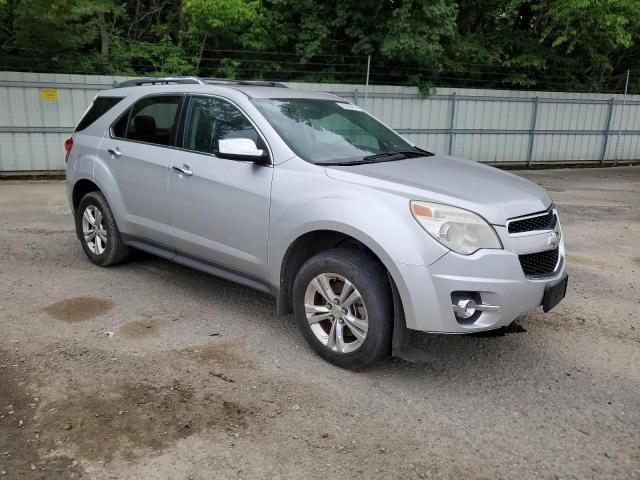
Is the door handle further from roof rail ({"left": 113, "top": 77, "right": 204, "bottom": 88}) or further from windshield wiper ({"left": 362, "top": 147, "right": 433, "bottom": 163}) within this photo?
windshield wiper ({"left": 362, "top": 147, "right": 433, "bottom": 163})

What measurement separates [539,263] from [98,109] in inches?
175

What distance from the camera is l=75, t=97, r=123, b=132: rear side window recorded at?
19.0 feet

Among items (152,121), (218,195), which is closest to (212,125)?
(218,195)

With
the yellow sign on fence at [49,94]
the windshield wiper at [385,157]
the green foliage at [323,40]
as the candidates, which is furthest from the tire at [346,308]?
the green foliage at [323,40]

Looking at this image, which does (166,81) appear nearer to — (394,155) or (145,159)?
(145,159)

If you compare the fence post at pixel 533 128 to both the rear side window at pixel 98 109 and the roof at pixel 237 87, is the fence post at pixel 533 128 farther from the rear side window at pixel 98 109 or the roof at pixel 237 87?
the rear side window at pixel 98 109

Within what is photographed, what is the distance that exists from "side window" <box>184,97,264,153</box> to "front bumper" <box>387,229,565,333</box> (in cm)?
165

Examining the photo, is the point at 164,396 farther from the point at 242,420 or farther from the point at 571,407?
the point at 571,407

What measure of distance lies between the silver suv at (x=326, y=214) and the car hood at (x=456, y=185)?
0.01 m

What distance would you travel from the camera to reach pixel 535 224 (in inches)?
149

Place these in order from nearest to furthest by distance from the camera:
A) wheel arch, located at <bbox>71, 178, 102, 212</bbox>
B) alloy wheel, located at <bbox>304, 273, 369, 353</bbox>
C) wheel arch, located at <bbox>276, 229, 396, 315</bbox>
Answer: alloy wheel, located at <bbox>304, 273, 369, 353</bbox> → wheel arch, located at <bbox>276, 229, 396, 315</bbox> → wheel arch, located at <bbox>71, 178, 102, 212</bbox>

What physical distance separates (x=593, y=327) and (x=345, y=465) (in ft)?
9.09

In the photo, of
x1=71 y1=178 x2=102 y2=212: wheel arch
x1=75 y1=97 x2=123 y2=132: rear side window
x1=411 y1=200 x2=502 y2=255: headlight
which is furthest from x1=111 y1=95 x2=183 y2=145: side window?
x1=411 y1=200 x2=502 y2=255: headlight

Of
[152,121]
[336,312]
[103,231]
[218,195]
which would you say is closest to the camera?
[336,312]
